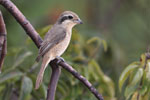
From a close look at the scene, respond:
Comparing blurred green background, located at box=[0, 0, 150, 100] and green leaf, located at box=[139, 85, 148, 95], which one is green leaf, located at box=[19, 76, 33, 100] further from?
green leaf, located at box=[139, 85, 148, 95]

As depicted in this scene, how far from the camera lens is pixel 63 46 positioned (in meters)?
4.09

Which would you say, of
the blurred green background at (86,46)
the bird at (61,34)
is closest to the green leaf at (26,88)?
the blurred green background at (86,46)

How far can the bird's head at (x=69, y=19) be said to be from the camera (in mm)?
4250

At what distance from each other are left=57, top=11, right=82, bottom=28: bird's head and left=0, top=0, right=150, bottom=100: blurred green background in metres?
0.20

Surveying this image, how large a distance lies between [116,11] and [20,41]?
2.34 m

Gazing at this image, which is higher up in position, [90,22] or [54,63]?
[90,22]

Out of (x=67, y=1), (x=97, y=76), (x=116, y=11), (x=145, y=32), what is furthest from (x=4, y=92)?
(x=116, y=11)

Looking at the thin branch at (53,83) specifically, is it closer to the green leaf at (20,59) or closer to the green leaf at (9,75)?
the green leaf at (9,75)

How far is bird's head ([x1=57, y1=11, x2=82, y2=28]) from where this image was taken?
13.9ft

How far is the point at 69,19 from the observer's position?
14.3 ft

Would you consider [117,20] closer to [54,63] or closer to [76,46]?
[76,46]

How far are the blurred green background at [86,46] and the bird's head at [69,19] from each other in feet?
0.64

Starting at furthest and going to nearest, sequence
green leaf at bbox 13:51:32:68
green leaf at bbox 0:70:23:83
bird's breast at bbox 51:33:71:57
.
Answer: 1. bird's breast at bbox 51:33:71:57
2. green leaf at bbox 13:51:32:68
3. green leaf at bbox 0:70:23:83

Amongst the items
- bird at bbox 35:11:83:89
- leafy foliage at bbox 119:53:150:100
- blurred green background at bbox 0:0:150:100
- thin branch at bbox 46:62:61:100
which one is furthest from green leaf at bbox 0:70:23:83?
leafy foliage at bbox 119:53:150:100
